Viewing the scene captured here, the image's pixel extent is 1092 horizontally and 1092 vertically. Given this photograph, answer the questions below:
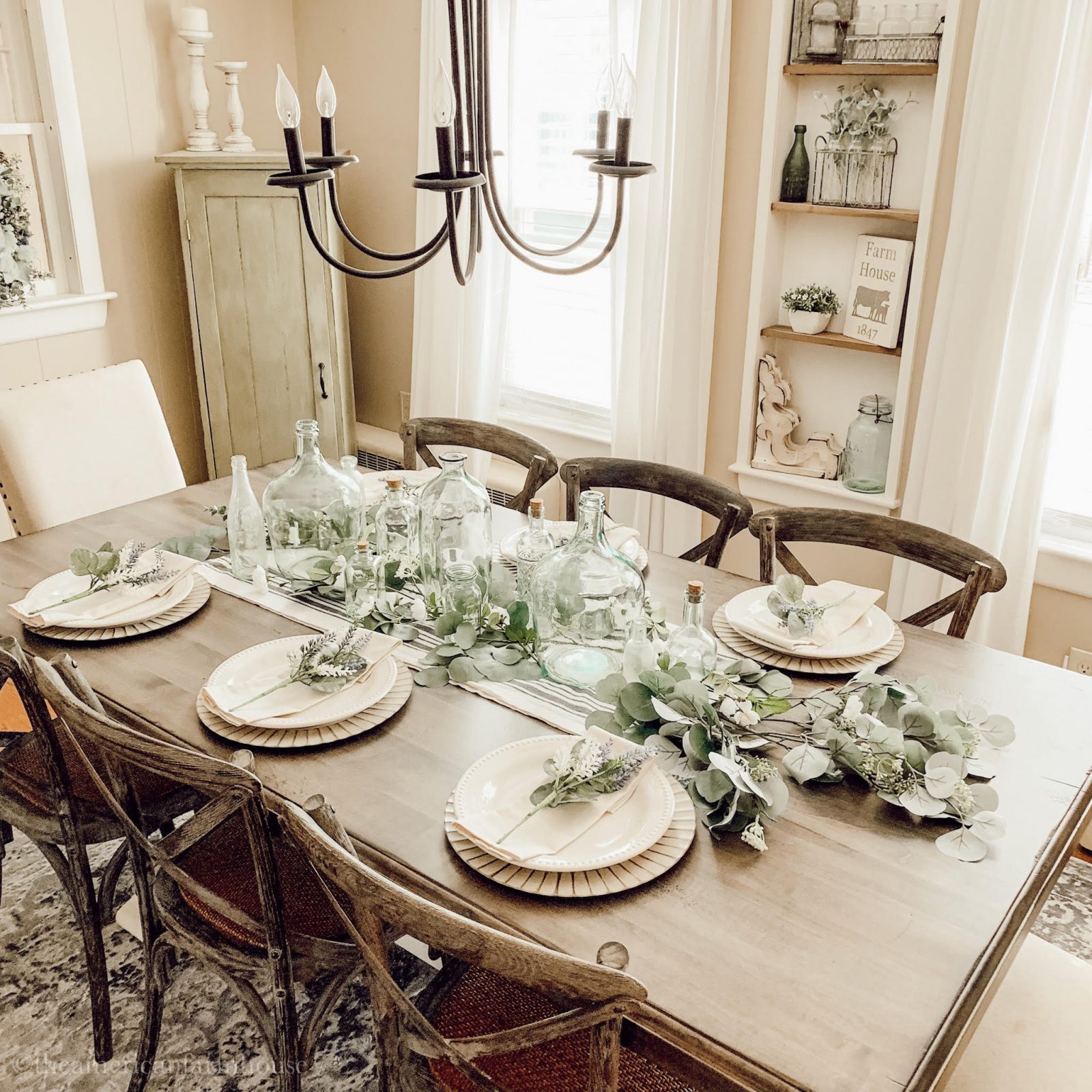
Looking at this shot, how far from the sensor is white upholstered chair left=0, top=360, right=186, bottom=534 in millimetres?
2348

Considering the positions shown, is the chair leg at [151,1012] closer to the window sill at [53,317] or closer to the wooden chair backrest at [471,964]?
the wooden chair backrest at [471,964]

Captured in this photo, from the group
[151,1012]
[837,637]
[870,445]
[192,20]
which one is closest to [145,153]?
[192,20]

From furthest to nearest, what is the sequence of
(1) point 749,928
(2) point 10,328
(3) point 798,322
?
(2) point 10,328 < (3) point 798,322 < (1) point 749,928

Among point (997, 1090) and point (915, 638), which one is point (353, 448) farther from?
point (997, 1090)

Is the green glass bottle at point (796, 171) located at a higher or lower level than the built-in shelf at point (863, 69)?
lower

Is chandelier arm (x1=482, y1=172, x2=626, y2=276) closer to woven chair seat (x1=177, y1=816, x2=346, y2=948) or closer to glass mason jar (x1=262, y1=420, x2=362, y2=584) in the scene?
glass mason jar (x1=262, y1=420, x2=362, y2=584)

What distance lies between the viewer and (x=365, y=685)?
1.56m

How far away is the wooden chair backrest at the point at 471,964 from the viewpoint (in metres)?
0.91

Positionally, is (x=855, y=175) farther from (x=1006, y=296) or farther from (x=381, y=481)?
(x=381, y=481)

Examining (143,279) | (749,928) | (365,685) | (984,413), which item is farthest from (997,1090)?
(143,279)

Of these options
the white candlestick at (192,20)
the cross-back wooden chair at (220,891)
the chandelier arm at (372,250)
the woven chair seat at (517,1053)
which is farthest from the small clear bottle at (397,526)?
the white candlestick at (192,20)

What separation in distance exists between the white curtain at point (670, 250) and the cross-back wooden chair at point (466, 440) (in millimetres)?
495

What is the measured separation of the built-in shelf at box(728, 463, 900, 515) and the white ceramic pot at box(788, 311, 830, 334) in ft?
1.32

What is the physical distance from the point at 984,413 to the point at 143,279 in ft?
8.92
